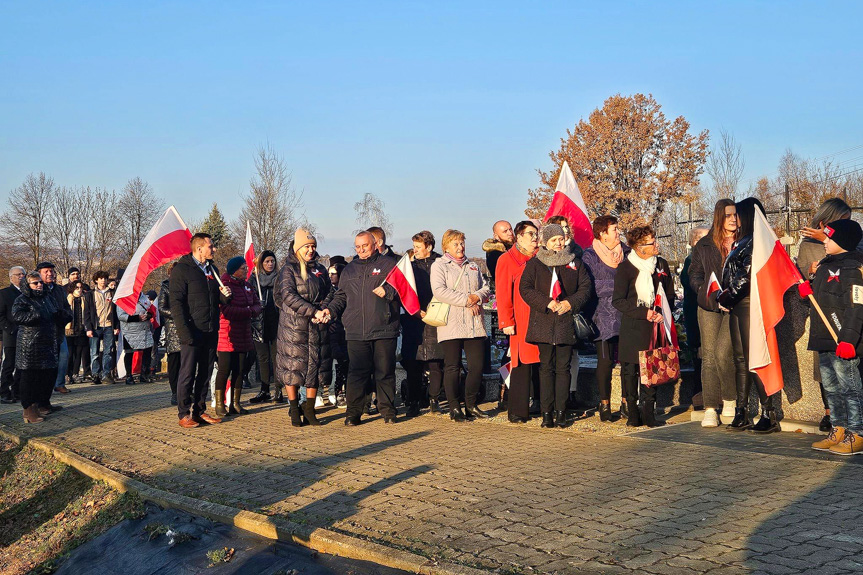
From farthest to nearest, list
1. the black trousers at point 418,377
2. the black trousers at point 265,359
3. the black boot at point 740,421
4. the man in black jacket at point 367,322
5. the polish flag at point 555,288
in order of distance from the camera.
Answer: the black trousers at point 265,359, the black trousers at point 418,377, the man in black jacket at point 367,322, the polish flag at point 555,288, the black boot at point 740,421

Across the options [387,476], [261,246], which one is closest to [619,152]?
[261,246]

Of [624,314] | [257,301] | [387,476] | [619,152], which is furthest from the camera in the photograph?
[619,152]

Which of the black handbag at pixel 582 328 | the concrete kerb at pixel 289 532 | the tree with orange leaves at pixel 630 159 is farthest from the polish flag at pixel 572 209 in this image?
the tree with orange leaves at pixel 630 159

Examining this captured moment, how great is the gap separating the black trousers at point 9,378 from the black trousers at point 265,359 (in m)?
4.08

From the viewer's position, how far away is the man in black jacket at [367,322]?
10102mm

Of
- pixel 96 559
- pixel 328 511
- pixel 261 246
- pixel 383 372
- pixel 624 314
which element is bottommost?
pixel 96 559

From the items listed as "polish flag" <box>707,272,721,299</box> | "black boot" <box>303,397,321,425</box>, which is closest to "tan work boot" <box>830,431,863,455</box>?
"polish flag" <box>707,272,721,299</box>

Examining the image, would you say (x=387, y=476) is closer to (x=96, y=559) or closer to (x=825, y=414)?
(x=96, y=559)

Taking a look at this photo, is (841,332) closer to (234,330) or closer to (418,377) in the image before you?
(418,377)

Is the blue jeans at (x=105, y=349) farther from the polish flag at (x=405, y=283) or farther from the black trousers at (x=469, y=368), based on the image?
the black trousers at (x=469, y=368)

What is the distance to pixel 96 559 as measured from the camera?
6453 millimetres

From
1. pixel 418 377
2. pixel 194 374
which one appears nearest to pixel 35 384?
pixel 194 374

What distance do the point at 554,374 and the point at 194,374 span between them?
14.1 ft

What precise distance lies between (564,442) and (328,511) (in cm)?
302
